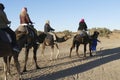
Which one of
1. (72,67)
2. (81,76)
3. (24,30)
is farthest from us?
(72,67)

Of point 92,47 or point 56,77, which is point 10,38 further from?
point 92,47

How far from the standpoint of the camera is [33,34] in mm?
19484

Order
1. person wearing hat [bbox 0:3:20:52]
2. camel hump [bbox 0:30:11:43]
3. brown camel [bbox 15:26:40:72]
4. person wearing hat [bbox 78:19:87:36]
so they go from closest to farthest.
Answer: camel hump [bbox 0:30:11:43]
person wearing hat [bbox 0:3:20:52]
brown camel [bbox 15:26:40:72]
person wearing hat [bbox 78:19:87:36]

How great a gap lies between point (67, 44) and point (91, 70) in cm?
2478

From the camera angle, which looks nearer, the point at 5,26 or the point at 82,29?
the point at 5,26

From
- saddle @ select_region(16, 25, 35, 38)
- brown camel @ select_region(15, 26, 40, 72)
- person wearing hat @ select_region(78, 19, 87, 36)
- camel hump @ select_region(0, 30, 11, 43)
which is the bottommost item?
person wearing hat @ select_region(78, 19, 87, 36)

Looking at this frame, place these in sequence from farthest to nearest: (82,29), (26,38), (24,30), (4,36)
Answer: (82,29) → (26,38) → (24,30) → (4,36)

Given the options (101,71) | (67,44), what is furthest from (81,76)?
(67,44)

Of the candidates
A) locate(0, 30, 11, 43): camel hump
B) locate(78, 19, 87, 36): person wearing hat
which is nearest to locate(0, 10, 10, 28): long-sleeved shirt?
locate(0, 30, 11, 43): camel hump

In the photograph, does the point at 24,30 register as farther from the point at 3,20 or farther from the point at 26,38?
the point at 3,20

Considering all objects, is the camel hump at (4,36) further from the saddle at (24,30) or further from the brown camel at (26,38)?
the saddle at (24,30)

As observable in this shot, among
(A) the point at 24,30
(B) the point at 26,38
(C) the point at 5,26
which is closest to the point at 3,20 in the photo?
(C) the point at 5,26

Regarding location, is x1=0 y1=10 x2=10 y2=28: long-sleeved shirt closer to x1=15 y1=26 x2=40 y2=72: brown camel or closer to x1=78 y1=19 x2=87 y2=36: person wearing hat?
x1=15 y1=26 x2=40 y2=72: brown camel

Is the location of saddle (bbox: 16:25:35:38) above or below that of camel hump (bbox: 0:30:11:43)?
below
